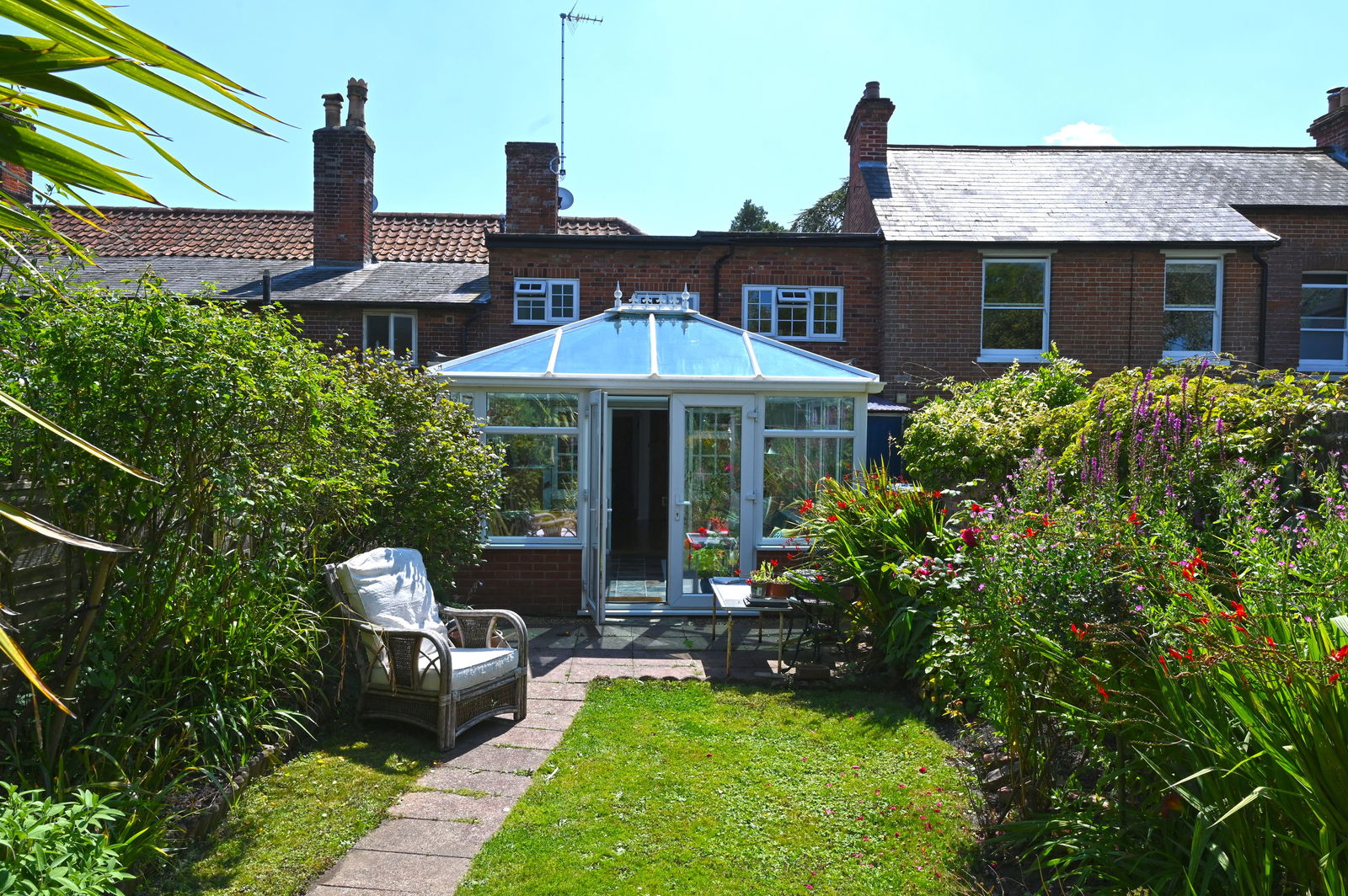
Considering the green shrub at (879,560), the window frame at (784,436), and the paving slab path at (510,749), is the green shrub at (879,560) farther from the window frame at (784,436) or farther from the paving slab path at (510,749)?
the window frame at (784,436)

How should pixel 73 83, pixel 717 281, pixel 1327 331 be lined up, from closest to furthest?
pixel 73 83, pixel 717 281, pixel 1327 331

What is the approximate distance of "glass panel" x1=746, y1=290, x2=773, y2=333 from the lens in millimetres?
14062

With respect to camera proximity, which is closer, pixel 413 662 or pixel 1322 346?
pixel 413 662

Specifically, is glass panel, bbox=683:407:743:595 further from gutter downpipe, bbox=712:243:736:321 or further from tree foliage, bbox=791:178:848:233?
tree foliage, bbox=791:178:848:233

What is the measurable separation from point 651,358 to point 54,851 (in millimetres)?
7287

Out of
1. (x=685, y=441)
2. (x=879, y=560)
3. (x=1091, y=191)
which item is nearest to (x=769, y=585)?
(x=879, y=560)

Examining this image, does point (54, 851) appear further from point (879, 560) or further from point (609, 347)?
point (609, 347)

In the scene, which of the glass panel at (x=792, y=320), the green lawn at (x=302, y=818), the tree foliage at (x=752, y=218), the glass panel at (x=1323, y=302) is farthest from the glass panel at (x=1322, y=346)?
the tree foliage at (x=752, y=218)

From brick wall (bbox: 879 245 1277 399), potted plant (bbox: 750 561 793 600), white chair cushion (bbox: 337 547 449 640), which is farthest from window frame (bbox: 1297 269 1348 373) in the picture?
→ white chair cushion (bbox: 337 547 449 640)

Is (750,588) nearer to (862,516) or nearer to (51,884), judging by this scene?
(862,516)

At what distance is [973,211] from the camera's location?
1459cm

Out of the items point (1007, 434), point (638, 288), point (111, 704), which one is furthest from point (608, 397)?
point (111, 704)

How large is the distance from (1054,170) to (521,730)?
14.3 meters

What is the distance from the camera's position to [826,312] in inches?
556
